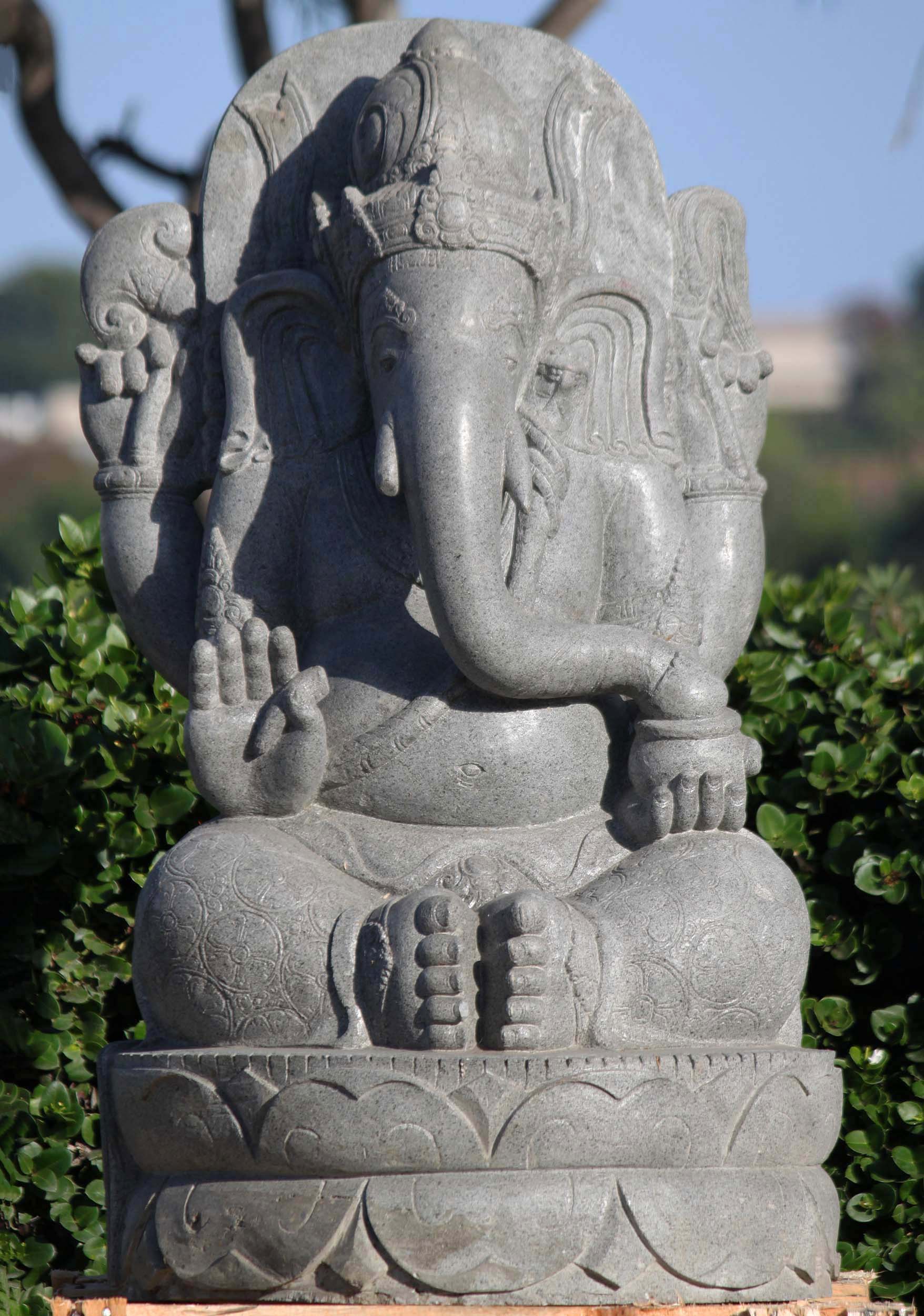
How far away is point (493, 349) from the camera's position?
10.00 ft

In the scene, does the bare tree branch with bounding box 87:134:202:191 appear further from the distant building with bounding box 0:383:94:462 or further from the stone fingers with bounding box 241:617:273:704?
the distant building with bounding box 0:383:94:462

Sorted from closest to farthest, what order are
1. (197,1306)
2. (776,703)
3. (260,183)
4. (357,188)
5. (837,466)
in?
1. (197,1306)
2. (357,188)
3. (260,183)
4. (776,703)
5. (837,466)

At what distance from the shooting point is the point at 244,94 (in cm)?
345

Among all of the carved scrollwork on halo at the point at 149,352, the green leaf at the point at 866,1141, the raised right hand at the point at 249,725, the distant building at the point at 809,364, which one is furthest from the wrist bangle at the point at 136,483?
the distant building at the point at 809,364

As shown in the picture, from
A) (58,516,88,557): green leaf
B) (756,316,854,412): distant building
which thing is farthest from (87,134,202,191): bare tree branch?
(756,316,854,412): distant building

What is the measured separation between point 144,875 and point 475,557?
5.71 feet

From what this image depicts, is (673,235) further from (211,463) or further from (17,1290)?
(17,1290)

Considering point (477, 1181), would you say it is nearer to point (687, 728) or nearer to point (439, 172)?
point (687, 728)

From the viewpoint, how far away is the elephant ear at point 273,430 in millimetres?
3275

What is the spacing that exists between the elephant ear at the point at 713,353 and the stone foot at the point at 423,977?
3.83 feet

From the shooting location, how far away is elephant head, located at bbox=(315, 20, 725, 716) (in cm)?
296

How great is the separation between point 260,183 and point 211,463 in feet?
1.92

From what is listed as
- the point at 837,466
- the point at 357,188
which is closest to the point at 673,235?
the point at 357,188

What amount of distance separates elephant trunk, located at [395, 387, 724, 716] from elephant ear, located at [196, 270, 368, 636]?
356mm
